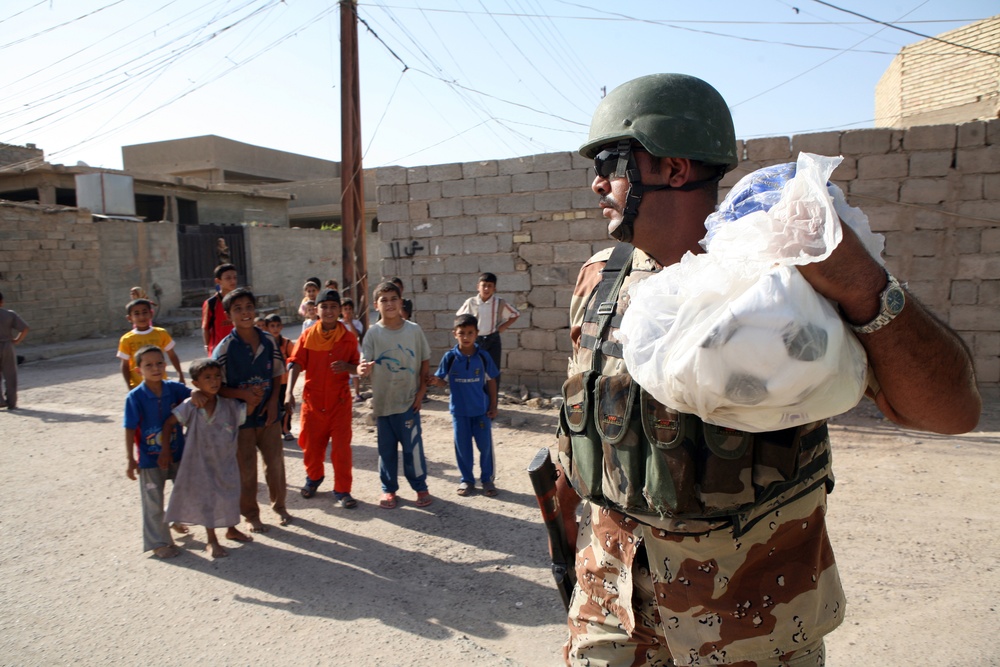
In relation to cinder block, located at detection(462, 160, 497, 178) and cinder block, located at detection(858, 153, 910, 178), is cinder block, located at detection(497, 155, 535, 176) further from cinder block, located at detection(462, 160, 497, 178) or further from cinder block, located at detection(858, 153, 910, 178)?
cinder block, located at detection(858, 153, 910, 178)

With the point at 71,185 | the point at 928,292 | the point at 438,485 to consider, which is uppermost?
the point at 71,185

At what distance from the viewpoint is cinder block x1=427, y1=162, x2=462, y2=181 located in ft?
27.6

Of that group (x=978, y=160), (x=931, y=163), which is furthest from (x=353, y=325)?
(x=978, y=160)

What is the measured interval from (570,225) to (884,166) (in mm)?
3217

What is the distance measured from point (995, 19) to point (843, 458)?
1059 cm

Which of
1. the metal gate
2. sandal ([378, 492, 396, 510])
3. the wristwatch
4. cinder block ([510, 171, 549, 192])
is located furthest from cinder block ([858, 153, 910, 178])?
the metal gate

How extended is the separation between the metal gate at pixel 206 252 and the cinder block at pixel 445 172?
11.9m

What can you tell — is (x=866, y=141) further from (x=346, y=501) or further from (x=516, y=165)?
(x=346, y=501)

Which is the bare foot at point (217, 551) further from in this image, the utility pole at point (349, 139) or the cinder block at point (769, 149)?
the cinder block at point (769, 149)

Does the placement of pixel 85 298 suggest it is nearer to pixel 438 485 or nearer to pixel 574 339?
pixel 438 485

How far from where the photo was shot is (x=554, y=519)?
76.3 inches

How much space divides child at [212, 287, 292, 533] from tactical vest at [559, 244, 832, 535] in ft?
10.4

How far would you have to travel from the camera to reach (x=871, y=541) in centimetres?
382

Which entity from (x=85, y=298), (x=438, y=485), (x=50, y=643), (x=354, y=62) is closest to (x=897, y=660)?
(x=438, y=485)
